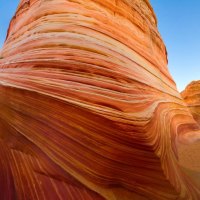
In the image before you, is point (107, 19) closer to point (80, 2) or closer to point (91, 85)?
point (80, 2)

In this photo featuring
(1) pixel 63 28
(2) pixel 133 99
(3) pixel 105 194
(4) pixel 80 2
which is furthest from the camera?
(4) pixel 80 2

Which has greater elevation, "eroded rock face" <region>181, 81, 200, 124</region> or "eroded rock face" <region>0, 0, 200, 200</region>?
"eroded rock face" <region>181, 81, 200, 124</region>

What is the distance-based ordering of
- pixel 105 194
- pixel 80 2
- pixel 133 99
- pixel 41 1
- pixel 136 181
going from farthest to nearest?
pixel 41 1 → pixel 80 2 → pixel 133 99 → pixel 136 181 → pixel 105 194

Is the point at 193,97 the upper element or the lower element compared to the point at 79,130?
upper

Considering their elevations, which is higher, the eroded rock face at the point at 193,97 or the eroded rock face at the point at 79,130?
the eroded rock face at the point at 193,97

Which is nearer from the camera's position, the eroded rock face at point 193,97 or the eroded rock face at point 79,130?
the eroded rock face at point 79,130

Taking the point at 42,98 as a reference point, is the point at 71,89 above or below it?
above

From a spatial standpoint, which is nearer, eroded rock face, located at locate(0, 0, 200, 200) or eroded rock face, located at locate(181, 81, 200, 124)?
eroded rock face, located at locate(0, 0, 200, 200)

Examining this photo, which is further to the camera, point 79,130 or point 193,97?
point 193,97

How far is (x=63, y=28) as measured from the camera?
10.4ft

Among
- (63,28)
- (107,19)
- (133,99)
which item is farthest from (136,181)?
(107,19)

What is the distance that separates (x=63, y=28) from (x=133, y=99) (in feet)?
4.84

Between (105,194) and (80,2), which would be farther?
(80,2)

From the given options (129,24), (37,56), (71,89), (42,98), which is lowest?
(42,98)
